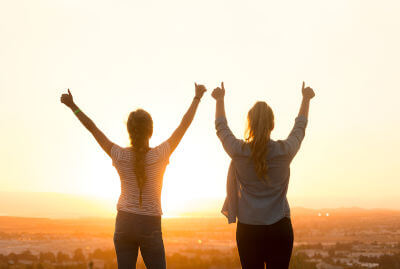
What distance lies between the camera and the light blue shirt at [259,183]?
4035 mm

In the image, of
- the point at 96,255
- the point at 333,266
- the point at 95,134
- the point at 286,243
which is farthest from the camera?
the point at 96,255

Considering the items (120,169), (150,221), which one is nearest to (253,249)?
(150,221)

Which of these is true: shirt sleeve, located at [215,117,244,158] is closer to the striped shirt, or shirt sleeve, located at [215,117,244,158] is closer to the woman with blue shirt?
the woman with blue shirt

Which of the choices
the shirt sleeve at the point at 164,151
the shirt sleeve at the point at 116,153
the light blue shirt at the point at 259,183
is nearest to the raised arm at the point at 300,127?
the light blue shirt at the point at 259,183

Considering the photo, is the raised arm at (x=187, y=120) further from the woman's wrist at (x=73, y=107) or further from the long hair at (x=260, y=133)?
the woman's wrist at (x=73, y=107)

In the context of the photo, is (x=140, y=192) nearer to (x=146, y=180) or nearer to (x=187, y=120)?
(x=146, y=180)

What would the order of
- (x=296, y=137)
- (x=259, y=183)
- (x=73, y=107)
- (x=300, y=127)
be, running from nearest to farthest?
1. (x=259, y=183)
2. (x=296, y=137)
3. (x=300, y=127)
4. (x=73, y=107)

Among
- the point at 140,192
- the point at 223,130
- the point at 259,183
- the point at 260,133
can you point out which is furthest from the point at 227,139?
the point at 140,192

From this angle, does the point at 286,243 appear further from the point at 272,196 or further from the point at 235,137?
the point at 235,137

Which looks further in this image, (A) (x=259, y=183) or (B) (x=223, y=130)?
(B) (x=223, y=130)

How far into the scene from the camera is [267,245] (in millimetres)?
3994

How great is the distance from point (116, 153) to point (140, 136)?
9.7 inches

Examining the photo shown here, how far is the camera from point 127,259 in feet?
13.4

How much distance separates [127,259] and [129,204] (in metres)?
0.43
